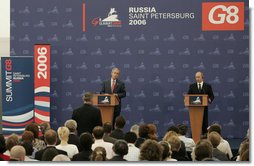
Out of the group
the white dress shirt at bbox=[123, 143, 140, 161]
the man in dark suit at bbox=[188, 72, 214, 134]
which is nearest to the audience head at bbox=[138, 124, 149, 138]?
the white dress shirt at bbox=[123, 143, 140, 161]

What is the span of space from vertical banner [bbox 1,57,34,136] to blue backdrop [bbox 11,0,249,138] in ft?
1.96

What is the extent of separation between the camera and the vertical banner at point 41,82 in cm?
1162

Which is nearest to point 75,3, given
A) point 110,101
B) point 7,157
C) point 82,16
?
point 82,16

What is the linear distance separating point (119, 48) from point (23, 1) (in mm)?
2455

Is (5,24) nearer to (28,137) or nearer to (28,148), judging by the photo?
(28,137)

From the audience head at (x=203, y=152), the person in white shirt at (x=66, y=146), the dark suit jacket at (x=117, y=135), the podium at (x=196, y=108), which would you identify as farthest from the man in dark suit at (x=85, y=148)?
the podium at (x=196, y=108)

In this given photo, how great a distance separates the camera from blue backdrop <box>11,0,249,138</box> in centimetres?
1183

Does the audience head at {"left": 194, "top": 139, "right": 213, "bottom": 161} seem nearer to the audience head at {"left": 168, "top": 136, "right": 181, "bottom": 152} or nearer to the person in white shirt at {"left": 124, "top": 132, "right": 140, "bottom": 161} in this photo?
the audience head at {"left": 168, "top": 136, "right": 181, "bottom": 152}

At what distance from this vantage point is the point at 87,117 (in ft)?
25.6

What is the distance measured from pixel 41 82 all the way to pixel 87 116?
4.16 meters

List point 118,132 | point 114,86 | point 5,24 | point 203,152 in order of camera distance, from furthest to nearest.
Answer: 1. point 5,24
2. point 114,86
3. point 118,132
4. point 203,152

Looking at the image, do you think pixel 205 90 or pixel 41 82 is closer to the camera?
pixel 205 90

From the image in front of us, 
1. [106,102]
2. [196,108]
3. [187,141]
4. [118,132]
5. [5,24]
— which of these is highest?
[5,24]

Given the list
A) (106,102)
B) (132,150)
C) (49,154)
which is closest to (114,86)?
(106,102)
